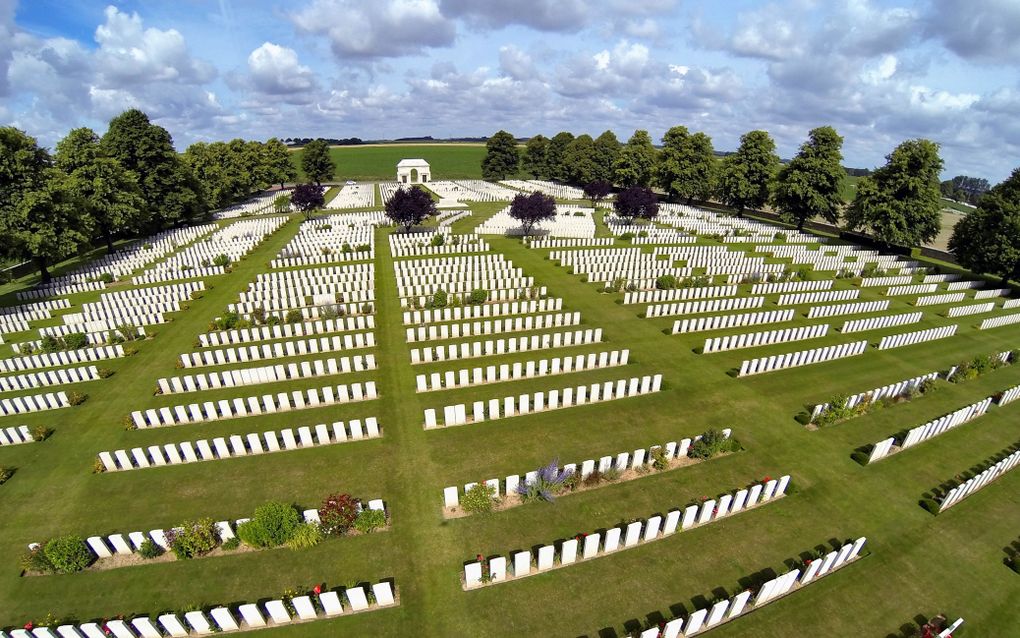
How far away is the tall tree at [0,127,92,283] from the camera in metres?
27.8

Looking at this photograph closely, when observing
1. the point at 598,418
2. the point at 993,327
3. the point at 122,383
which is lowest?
the point at 122,383

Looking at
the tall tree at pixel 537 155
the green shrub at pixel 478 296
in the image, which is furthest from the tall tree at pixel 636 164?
the green shrub at pixel 478 296

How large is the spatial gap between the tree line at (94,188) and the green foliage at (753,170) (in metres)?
68.1

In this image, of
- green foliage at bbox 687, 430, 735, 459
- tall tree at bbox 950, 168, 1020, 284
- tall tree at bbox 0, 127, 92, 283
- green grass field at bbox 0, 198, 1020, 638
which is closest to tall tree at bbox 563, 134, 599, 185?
tall tree at bbox 950, 168, 1020, 284

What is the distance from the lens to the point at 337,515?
476 inches

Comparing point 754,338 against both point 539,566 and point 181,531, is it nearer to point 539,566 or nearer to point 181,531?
point 539,566

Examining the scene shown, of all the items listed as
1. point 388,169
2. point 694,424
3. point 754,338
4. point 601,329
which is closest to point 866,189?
point 754,338

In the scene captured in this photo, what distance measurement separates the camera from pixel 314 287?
30672 mm

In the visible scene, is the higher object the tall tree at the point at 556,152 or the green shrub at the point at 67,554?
the tall tree at the point at 556,152

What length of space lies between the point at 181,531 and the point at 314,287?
824 inches

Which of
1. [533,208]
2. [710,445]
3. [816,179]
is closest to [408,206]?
[533,208]

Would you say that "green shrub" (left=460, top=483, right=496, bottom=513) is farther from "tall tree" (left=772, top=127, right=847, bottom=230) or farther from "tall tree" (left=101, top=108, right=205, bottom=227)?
"tall tree" (left=772, top=127, right=847, bottom=230)

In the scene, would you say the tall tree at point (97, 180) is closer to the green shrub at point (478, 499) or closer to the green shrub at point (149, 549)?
the green shrub at point (149, 549)

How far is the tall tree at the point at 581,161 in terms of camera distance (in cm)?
9288
